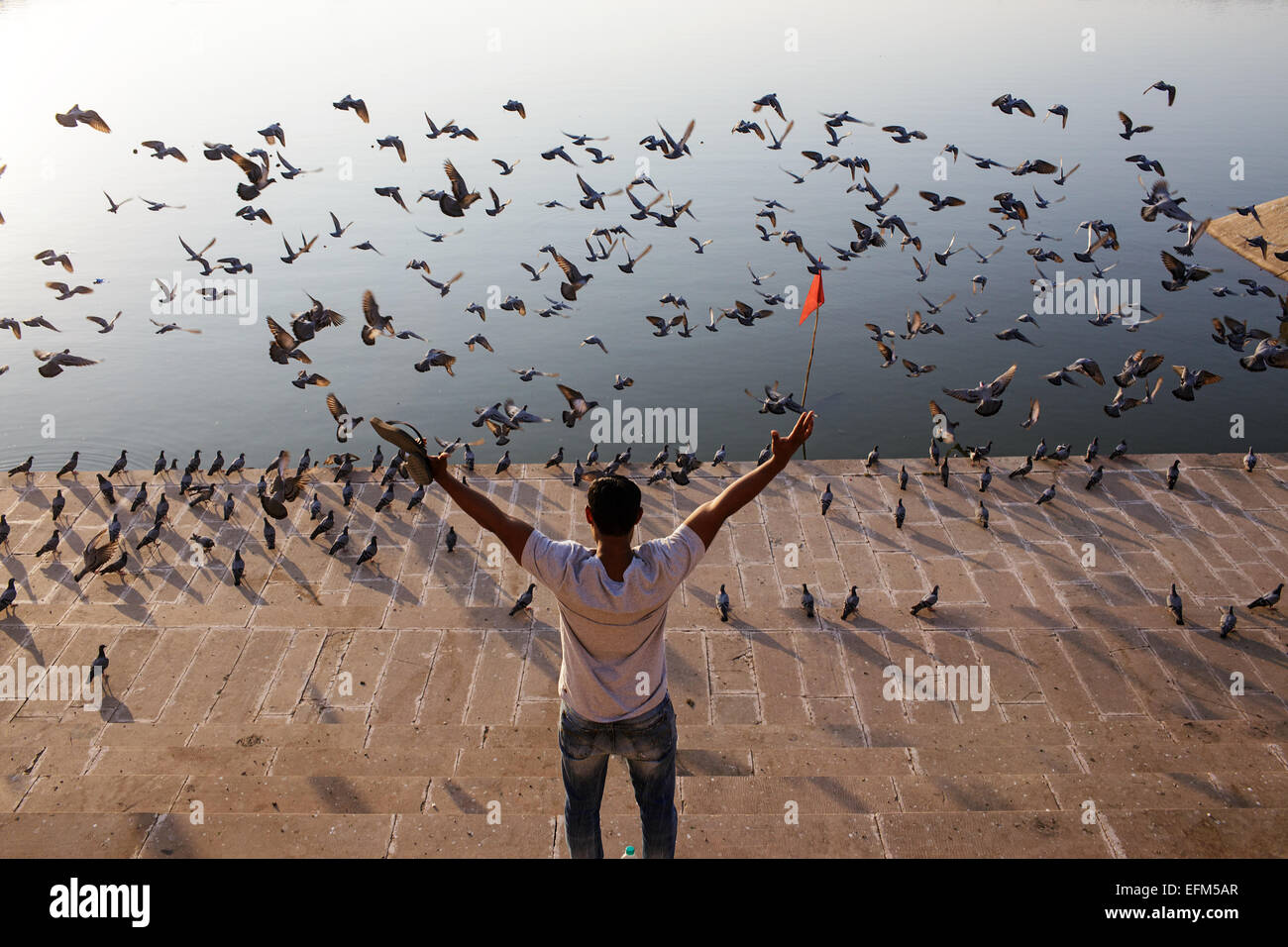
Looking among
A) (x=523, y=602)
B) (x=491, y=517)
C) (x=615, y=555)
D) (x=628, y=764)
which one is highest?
(x=491, y=517)

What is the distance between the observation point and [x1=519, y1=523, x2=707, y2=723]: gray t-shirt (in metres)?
2.91

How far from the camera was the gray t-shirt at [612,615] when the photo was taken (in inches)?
115

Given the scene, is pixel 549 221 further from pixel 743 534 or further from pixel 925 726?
pixel 925 726

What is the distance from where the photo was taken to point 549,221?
23.5 metres

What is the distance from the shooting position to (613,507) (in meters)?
2.91

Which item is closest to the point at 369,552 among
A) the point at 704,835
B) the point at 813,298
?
the point at 813,298

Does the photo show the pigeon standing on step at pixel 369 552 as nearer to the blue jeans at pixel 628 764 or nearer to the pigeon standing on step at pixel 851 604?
the pigeon standing on step at pixel 851 604

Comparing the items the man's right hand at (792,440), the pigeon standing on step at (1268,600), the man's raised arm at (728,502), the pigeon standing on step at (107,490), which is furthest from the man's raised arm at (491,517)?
the pigeon standing on step at (107,490)

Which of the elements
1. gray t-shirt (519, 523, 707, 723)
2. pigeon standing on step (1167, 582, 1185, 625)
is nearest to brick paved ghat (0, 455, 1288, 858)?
pigeon standing on step (1167, 582, 1185, 625)

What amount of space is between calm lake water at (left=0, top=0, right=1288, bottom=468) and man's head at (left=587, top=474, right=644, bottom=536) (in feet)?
24.3

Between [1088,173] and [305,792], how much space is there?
26.6 m

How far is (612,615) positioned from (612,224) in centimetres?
2062

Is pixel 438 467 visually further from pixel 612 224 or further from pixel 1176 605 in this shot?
pixel 612 224

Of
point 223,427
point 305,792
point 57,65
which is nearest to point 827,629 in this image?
point 305,792
